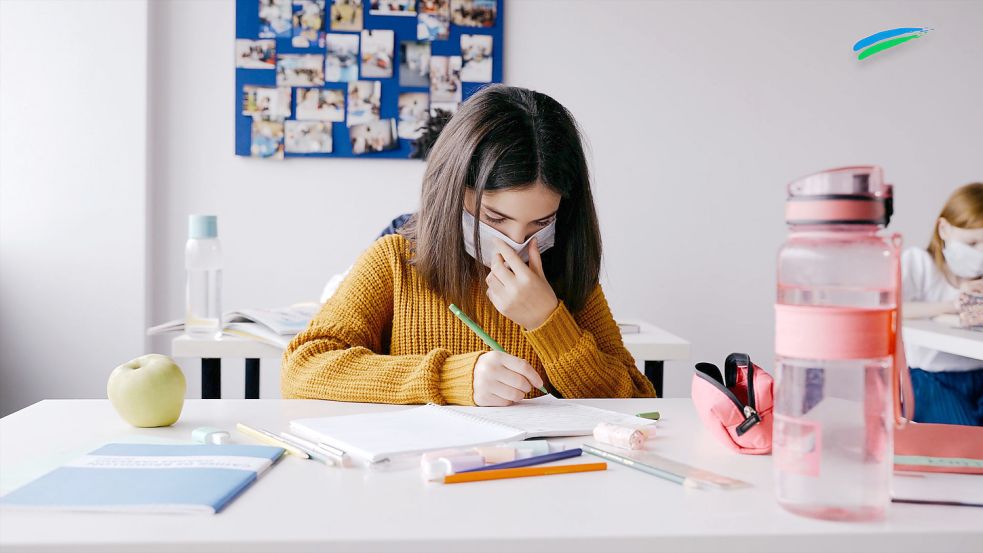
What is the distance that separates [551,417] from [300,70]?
90.9 inches

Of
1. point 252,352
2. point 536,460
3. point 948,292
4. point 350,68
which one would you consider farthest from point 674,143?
point 536,460

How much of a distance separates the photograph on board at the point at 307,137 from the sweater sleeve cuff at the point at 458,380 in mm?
2015

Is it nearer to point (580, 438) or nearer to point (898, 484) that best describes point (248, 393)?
point (580, 438)

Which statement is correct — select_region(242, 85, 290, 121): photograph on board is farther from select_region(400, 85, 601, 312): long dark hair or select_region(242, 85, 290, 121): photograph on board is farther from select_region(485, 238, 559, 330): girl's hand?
select_region(485, 238, 559, 330): girl's hand

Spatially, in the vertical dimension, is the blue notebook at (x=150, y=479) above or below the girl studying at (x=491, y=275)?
below

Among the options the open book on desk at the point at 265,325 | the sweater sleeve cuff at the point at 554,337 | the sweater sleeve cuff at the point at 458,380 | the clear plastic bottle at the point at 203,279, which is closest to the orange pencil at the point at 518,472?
the sweater sleeve cuff at the point at 458,380

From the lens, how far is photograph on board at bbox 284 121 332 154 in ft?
9.75

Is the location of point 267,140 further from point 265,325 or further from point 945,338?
point 945,338

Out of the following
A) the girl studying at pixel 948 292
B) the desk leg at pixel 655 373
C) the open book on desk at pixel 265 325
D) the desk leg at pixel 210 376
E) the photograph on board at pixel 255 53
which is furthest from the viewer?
the photograph on board at pixel 255 53

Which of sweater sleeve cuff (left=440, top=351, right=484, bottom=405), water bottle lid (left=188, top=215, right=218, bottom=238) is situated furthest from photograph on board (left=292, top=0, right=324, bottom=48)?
sweater sleeve cuff (left=440, top=351, right=484, bottom=405)

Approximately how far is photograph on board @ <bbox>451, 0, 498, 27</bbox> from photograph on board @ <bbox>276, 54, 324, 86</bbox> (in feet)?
1.64

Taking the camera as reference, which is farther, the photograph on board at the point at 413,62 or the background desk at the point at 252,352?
the photograph on board at the point at 413,62

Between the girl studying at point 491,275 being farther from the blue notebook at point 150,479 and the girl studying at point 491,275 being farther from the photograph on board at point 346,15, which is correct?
the photograph on board at point 346,15

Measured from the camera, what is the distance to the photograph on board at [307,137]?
297cm
